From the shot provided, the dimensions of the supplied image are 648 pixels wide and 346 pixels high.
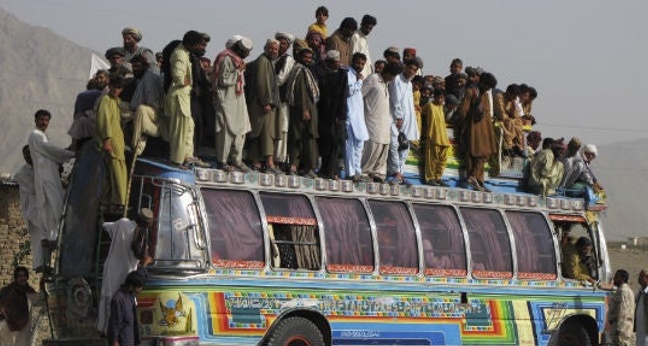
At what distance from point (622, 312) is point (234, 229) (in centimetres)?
614

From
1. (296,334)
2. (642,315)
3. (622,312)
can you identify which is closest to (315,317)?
(296,334)

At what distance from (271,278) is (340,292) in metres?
1.01

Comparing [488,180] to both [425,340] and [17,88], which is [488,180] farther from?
[17,88]

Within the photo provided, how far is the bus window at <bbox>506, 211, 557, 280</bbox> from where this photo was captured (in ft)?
58.5

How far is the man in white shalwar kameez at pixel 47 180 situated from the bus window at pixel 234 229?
160 centimetres

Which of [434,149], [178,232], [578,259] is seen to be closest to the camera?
[178,232]

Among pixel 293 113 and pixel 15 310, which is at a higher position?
pixel 293 113

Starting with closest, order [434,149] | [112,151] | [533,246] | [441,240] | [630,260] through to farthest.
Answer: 1. [112,151]
2. [441,240]
3. [434,149]
4. [533,246]
5. [630,260]

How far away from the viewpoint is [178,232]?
45.5ft

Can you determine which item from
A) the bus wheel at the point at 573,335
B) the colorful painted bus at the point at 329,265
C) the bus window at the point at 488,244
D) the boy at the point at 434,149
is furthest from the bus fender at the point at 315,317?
the bus wheel at the point at 573,335

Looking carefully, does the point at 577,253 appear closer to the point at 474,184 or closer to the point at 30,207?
the point at 474,184

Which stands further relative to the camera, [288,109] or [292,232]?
[288,109]

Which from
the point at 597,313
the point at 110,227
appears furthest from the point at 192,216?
the point at 597,313

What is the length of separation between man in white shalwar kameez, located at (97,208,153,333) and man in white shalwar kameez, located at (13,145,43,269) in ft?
4.28
